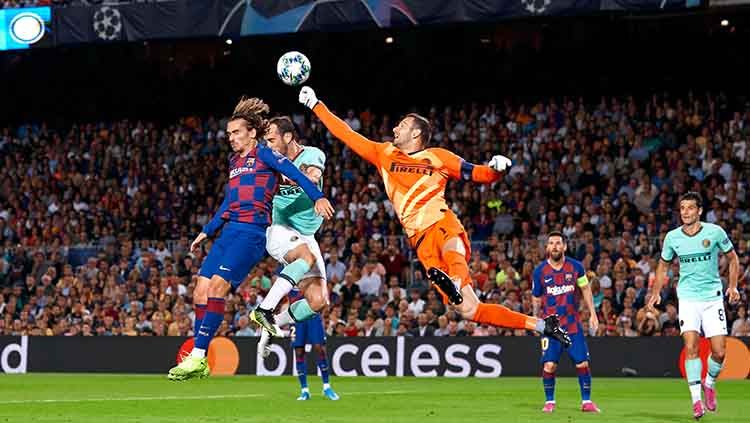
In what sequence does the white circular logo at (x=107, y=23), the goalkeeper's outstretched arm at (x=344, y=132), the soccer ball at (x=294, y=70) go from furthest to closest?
the white circular logo at (x=107, y=23) → the soccer ball at (x=294, y=70) → the goalkeeper's outstretched arm at (x=344, y=132)

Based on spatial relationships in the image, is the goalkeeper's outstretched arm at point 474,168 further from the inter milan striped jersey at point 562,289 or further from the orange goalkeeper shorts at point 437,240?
the inter milan striped jersey at point 562,289

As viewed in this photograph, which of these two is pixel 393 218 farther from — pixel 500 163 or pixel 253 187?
pixel 500 163

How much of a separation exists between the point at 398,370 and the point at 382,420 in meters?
12.4

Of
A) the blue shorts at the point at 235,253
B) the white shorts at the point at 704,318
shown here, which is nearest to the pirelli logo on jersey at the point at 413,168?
the blue shorts at the point at 235,253

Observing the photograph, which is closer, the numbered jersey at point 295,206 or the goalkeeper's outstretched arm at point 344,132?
the goalkeeper's outstretched arm at point 344,132

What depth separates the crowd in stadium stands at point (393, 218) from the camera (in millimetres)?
24922

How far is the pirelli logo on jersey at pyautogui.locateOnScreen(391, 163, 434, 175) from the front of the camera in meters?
12.8

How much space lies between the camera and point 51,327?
28922 mm

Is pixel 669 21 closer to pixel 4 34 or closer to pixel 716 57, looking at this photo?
pixel 716 57

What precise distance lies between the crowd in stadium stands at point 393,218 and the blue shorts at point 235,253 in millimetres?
11905

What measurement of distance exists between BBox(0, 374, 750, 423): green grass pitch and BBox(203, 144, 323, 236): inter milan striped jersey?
1.92m

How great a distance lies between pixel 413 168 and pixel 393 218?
1577cm

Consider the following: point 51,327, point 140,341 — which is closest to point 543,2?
point 140,341

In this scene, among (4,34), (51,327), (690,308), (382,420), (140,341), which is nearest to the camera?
(382,420)
